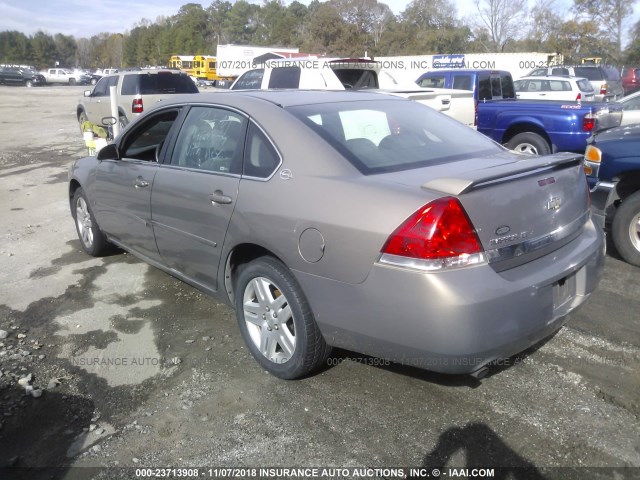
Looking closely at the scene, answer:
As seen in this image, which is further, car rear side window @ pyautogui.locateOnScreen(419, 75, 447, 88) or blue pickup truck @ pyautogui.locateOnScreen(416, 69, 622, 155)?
car rear side window @ pyautogui.locateOnScreen(419, 75, 447, 88)

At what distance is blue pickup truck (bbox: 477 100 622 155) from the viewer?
872 centimetres

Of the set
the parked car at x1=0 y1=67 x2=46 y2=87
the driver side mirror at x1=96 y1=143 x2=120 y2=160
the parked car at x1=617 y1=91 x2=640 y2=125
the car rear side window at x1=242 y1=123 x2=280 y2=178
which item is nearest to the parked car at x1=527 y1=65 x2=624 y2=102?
the parked car at x1=617 y1=91 x2=640 y2=125

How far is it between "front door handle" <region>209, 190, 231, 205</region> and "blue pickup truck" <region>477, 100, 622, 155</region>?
6.06 meters

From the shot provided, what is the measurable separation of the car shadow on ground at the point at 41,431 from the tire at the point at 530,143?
315 inches

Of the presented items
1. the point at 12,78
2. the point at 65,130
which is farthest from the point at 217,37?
the point at 65,130

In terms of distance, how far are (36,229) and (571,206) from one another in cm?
617

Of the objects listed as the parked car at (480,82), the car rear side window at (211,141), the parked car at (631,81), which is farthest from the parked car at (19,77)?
the car rear side window at (211,141)

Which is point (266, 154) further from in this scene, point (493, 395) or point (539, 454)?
point (539, 454)

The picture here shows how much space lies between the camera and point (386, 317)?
8.84ft

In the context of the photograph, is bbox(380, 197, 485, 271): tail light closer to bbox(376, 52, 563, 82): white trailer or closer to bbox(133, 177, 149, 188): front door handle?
bbox(133, 177, 149, 188): front door handle

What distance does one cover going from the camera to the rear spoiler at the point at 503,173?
265 centimetres

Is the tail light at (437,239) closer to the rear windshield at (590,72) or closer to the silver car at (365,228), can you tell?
the silver car at (365,228)

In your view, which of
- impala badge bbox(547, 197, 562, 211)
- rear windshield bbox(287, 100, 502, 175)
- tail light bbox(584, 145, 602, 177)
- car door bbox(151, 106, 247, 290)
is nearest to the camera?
impala badge bbox(547, 197, 562, 211)

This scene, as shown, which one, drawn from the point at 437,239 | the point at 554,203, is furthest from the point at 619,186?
the point at 437,239
